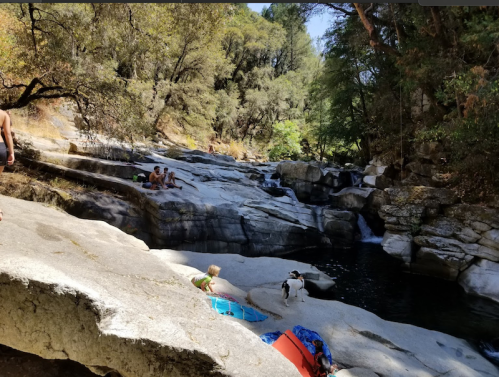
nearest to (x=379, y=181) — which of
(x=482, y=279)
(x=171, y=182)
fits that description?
(x=482, y=279)

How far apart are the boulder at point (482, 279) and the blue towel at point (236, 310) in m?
8.11

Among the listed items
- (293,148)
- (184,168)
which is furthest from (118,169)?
(293,148)

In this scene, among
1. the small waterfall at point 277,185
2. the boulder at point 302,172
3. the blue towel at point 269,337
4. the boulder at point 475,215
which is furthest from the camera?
the boulder at point 302,172

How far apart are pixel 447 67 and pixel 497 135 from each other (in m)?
2.87

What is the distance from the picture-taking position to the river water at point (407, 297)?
29.9 ft

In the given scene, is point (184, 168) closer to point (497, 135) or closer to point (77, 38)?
point (77, 38)

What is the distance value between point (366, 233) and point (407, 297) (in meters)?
6.89

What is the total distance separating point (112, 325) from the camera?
8.94ft

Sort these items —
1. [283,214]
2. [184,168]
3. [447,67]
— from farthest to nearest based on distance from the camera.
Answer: [184,168] → [283,214] → [447,67]

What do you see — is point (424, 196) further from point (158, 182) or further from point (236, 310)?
point (158, 182)

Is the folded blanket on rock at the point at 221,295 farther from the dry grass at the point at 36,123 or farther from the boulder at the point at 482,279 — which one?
the dry grass at the point at 36,123

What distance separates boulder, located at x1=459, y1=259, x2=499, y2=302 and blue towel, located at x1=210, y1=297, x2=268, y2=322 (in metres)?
8.11

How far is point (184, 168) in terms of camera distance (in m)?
18.0

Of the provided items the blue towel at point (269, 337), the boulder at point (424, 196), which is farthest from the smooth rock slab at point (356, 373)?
the boulder at point (424, 196)
